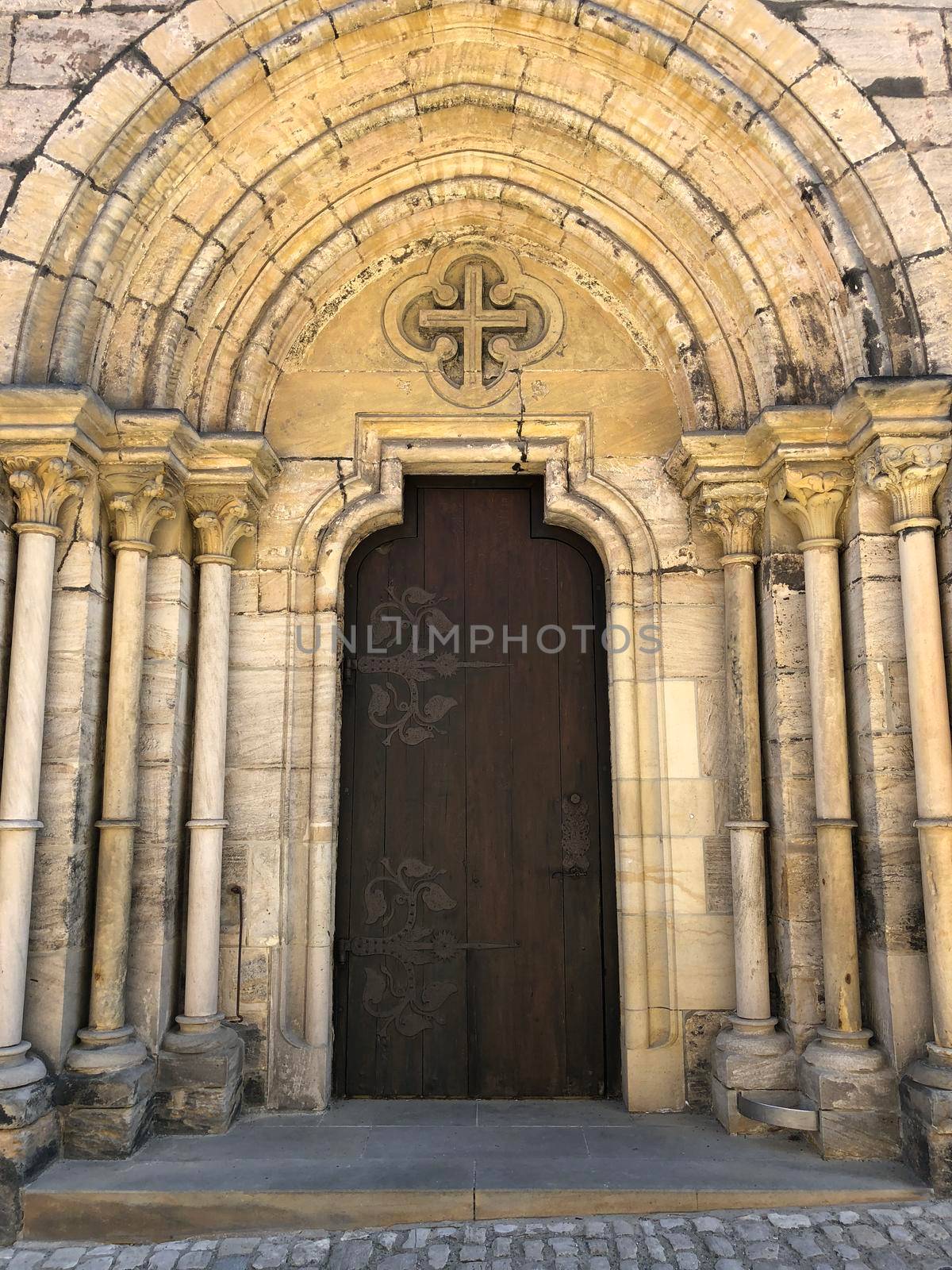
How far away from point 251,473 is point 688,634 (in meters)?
1.83

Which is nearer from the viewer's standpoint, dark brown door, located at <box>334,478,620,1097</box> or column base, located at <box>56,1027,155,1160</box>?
column base, located at <box>56,1027,155,1160</box>

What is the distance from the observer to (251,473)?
12.1 ft

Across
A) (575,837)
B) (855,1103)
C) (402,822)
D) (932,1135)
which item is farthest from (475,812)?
(932,1135)

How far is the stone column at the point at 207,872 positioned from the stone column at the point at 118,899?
13cm

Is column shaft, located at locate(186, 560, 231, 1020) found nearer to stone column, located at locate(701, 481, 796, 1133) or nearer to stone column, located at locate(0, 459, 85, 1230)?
stone column, located at locate(0, 459, 85, 1230)

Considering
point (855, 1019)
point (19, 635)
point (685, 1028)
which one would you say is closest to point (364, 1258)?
point (685, 1028)

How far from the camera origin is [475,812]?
3.90 meters

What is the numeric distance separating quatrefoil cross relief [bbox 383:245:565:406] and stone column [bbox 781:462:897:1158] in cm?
131

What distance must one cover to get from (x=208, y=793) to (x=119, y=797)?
0.33 metres

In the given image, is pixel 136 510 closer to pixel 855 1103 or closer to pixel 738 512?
pixel 738 512

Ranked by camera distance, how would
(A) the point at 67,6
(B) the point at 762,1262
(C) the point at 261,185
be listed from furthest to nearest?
1. (C) the point at 261,185
2. (A) the point at 67,6
3. (B) the point at 762,1262

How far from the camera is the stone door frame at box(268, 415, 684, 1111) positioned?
11.7 feet

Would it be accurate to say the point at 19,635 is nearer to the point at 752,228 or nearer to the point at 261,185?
the point at 261,185

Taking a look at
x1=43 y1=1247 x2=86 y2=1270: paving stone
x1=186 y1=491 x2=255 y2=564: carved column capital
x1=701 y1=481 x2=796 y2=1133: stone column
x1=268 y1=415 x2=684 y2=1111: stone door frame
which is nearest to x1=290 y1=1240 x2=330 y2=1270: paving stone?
x1=43 y1=1247 x2=86 y2=1270: paving stone
